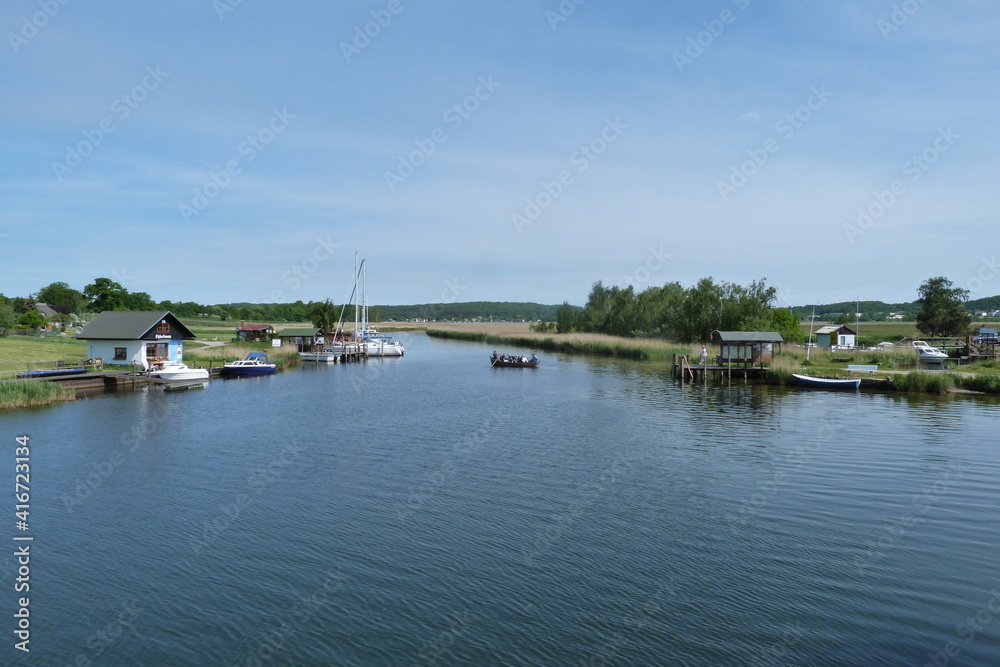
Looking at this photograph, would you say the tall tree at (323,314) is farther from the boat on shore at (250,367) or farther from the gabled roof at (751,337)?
the gabled roof at (751,337)

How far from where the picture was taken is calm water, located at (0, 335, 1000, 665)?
37.2 feet

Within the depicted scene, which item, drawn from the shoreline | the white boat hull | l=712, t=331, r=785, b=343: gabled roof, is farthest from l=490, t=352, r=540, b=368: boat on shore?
the white boat hull

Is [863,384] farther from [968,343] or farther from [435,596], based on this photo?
[435,596]

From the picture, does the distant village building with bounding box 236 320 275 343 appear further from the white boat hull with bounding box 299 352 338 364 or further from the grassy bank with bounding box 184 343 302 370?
the white boat hull with bounding box 299 352 338 364

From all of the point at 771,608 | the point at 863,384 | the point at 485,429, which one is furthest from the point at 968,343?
the point at 771,608

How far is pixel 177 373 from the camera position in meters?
46.7

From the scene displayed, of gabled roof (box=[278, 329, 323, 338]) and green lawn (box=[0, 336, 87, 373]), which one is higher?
gabled roof (box=[278, 329, 323, 338])

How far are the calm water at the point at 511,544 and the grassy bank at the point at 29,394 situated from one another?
565 centimetres

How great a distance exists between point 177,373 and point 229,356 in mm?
16052

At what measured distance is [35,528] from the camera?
16.5 m

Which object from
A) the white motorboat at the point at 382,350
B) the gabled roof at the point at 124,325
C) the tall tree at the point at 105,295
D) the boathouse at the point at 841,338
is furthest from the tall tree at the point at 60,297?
the boathouse at the point at 841,338

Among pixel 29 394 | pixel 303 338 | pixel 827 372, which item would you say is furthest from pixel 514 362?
pixel 29 394

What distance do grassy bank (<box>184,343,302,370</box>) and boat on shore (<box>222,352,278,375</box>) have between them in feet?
5.85

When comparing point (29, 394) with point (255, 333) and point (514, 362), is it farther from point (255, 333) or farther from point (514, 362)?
point (255, 333)
